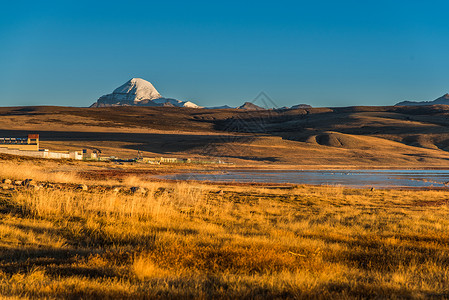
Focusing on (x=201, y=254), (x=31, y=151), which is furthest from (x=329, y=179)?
(x=31, y=151)

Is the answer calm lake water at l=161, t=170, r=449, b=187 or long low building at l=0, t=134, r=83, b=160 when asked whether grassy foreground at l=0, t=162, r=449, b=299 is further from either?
long low building at l=0, t=134, r=83, b=160

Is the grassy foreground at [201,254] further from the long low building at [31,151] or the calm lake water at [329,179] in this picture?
the long low building at [31,151]

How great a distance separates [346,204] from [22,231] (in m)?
15.3

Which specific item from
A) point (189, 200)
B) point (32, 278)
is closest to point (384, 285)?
point (32, 278)

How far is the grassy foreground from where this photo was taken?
5988 mm

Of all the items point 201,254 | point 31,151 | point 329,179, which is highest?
point 201,254

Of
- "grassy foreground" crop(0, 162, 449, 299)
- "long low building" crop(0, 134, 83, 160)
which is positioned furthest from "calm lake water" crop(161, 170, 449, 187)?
"grassy foreground" crop(0, 162, 449, 299)

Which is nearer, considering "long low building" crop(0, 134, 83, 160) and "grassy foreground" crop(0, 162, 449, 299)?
"grassy foreground" crop(0, 162, 449, 299)

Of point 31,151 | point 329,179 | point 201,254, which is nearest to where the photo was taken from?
point 201,254

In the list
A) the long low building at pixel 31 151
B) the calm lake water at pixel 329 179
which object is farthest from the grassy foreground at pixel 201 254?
the long low building at pixel 31 151

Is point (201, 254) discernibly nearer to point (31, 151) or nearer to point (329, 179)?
point (329, 179)

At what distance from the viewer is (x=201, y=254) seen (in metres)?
7.87

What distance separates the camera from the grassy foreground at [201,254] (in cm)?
599

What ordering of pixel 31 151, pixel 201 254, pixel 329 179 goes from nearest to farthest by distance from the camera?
pixel 201 254
pixel 329 179
pixel 31 151
